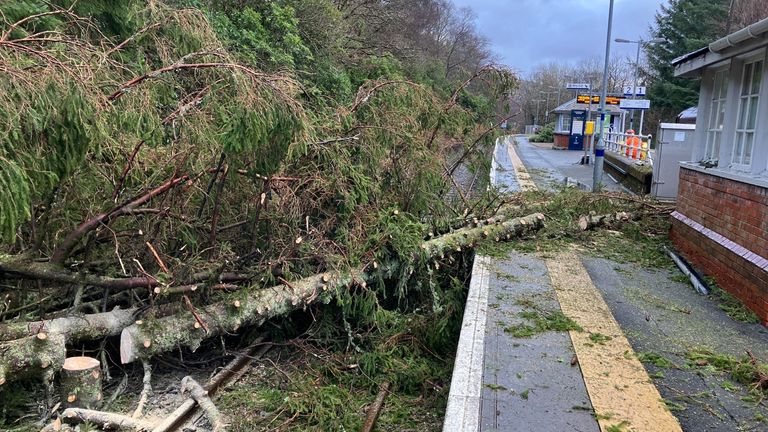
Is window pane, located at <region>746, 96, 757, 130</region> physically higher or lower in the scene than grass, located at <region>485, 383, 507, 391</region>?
higher

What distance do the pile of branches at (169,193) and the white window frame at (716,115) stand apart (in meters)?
4.38

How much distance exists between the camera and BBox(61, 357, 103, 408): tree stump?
4004mm

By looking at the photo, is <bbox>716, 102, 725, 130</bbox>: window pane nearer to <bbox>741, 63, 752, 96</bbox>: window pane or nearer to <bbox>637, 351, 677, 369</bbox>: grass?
<bbox>741, 63, 752, 96</bbox>: window pane

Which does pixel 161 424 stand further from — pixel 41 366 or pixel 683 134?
pixel 683 134

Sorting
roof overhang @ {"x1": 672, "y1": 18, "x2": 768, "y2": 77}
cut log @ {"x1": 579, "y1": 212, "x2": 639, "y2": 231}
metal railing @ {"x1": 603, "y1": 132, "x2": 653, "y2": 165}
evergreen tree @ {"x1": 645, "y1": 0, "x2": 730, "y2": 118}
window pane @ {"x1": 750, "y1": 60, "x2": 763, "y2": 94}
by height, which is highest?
evergreen tree @ {"x1": 645, "y1": 0, "x2": 730, "y2": 118}

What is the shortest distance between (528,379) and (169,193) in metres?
3.47

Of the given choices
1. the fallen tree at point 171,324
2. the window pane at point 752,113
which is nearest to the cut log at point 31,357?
the fallen tree at point 171,324

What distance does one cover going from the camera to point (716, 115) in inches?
311

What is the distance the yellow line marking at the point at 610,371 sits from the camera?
11.2 feet

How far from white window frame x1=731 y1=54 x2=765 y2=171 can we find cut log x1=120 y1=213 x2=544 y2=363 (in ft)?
13.0

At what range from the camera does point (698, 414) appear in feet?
11.6

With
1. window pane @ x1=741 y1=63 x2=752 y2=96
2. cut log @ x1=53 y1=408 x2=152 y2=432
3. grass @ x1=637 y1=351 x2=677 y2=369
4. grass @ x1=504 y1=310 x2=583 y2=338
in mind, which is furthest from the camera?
window pane @ x1=741 y1=63 x2=752 y2=96

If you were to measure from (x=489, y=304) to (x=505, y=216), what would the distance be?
353 cm

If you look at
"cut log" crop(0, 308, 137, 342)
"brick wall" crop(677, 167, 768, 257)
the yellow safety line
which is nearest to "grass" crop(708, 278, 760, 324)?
"brick wall" crop(677, 167, 768, 257)
